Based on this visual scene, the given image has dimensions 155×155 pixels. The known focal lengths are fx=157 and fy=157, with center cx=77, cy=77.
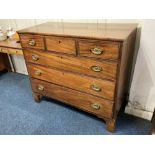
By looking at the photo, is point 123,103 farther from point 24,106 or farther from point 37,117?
point 24,106

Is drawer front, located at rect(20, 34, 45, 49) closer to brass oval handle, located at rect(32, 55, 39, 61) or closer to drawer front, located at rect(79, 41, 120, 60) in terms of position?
brass oval handle, located at rect(32, 55, 39, 61)

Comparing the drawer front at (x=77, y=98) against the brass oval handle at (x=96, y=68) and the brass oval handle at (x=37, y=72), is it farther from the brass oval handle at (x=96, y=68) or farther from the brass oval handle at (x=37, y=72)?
the brass oval handle at (x=96, y=68)

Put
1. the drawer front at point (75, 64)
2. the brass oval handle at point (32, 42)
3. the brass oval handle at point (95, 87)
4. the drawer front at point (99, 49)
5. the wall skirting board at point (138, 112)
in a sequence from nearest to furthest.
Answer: the drawer front at point (99, 49), the drawer front at point (75, 64), the brass oval handle at point (95, 87), the brass oval handle at point (32, 42), the wall skirting board at point (138, 112)

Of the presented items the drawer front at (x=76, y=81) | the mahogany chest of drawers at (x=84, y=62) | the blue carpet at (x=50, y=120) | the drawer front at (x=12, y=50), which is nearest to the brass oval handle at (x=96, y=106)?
the mahogany chest of drawers at (x=84, y=62)

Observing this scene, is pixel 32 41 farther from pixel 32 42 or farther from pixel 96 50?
pixel 96 50

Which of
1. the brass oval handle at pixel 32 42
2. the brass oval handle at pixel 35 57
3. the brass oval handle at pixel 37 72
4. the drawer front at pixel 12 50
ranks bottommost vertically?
the brass oval handle at pixel 37 72

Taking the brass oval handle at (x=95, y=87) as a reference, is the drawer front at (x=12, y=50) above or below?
above

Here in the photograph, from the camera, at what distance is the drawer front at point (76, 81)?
4.44 feet

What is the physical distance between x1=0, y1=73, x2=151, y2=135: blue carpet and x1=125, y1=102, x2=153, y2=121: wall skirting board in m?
0.05

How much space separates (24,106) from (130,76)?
135 cm

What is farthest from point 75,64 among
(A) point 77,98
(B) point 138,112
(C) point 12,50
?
(C) point 12,50

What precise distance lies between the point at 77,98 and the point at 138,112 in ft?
2.27

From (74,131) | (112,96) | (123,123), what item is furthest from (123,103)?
(74,131)
